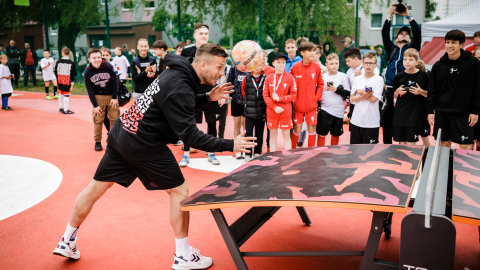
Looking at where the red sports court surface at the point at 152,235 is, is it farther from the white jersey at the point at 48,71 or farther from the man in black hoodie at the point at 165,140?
the white jersey at the point at 48,71

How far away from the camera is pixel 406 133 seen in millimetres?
5969

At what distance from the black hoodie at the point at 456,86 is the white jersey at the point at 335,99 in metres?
1.60

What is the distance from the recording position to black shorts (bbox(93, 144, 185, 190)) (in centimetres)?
322

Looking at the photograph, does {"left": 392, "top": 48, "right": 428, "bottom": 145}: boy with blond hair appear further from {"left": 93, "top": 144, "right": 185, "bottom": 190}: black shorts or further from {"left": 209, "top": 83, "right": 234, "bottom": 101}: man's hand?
{"left": 93, "top": 144, "right": 185, "bottom": 190}: black shorts

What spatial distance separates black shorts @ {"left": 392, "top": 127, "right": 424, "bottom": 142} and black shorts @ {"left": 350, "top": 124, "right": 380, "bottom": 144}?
304 mm

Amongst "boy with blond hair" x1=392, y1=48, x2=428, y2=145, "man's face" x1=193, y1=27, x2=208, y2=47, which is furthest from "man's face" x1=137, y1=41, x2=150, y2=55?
"boy with blond hair" x1=392, y1=48, x2=428, y2=145

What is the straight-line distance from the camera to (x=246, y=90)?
6660mm

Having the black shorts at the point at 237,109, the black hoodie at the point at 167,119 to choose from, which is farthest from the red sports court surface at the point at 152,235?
the black shorts at the point at 237,109

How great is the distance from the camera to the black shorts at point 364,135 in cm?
608

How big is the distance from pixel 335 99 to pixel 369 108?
34.9 inches

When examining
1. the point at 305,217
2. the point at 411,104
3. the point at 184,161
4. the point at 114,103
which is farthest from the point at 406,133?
the point at 114,103

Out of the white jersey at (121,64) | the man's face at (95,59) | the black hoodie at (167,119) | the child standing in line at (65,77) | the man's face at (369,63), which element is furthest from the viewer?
the white jersey at (121,64)

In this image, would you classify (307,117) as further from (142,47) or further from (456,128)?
(142,47)

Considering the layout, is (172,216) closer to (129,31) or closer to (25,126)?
(25,126)
